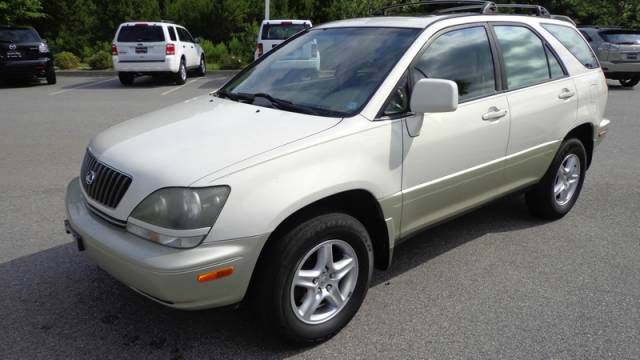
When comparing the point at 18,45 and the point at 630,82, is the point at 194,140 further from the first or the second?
the point at 630,82

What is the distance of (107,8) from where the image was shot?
23625 mm

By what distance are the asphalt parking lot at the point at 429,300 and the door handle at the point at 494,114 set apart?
107 centimetres

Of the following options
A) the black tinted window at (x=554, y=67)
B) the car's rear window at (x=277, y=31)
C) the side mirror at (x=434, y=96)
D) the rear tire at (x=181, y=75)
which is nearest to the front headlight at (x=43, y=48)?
→ the rear tire at (x=181, y=75)

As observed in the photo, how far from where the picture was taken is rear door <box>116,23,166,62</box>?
1579cm

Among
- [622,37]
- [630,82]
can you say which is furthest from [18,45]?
[630,82]

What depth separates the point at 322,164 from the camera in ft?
9.68

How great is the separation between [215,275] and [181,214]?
0.33 meters

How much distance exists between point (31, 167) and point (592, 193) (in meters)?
6.33

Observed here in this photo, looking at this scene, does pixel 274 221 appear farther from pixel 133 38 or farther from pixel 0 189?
pixel 133 38

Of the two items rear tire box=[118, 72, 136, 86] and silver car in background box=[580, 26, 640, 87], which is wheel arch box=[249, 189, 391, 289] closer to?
silver car in background box=[580, 26, 640, 87]

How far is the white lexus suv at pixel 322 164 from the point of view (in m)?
2.69

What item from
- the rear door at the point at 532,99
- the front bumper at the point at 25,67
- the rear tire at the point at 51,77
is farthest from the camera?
the rear tire at the point at 51,77

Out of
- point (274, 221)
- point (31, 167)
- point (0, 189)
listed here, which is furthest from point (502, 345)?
point (31, 167)

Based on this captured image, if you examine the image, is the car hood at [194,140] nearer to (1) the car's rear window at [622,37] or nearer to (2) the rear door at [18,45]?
(2) the rear door at [18,45]
